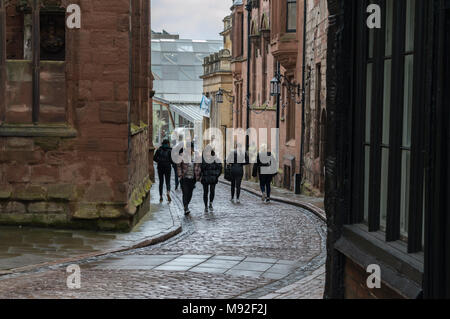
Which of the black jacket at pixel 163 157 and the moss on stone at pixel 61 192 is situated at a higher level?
the black jacket at pixel 163 157

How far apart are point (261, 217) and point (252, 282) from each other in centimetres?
800

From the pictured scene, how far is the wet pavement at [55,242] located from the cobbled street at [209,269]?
1.28ft

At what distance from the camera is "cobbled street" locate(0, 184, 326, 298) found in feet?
29.6

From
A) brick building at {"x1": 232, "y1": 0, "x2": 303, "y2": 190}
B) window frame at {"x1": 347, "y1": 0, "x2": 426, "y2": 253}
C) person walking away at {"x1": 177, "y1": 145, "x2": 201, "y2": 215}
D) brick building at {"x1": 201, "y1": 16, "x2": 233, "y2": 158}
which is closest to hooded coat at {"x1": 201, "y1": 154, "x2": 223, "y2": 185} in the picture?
person walking away at {"x1": 177, "y1": 145, "x2": 201, "y2": 215}

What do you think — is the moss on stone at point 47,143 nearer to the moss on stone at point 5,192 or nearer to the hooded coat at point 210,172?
the moss on stone at point 5,192

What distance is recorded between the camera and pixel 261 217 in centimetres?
1773

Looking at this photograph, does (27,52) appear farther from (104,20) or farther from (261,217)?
(261,217)

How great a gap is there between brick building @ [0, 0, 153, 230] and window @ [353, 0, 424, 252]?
25.2 ft

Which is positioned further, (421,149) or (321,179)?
(321,179)

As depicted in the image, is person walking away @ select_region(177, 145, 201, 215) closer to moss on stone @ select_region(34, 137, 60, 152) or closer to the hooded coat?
the hooded coat

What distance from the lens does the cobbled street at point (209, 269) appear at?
9.01 meters

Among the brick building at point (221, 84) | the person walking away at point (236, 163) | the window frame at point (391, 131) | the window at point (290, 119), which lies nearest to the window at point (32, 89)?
the person walking away at point (236, 163)

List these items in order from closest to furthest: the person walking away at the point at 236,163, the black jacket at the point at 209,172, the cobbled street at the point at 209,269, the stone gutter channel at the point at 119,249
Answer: the cobbled street at the point at 209,269 → the stone gutter channel at the point at 119,249 → the black jacket at the point at 209,172 → the person walking away at the point at 236,163
